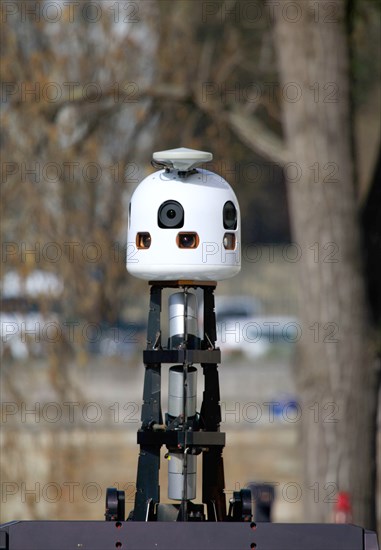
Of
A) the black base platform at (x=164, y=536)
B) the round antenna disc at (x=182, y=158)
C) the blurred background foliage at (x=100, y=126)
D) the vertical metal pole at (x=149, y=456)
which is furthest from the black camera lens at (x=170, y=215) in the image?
the blurred background foliage at (x=100, y=126)

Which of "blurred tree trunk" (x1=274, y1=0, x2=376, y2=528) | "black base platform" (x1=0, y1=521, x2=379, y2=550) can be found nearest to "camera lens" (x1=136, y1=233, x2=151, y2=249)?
"black base platform" (x1=0, y1=521, x2=379, y2=550)

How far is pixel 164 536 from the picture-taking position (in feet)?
9.20

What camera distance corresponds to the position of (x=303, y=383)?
600 cm

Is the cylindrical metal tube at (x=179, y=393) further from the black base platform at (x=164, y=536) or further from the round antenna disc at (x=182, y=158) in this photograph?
the round antenna disc at (x=182, y=158)

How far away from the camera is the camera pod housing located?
3.20 meters

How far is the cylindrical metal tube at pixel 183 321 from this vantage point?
326 cm

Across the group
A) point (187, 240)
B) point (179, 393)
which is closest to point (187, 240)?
point (187, 240)

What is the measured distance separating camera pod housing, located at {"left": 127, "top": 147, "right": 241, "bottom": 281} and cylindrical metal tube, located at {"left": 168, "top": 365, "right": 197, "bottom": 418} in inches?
11.0

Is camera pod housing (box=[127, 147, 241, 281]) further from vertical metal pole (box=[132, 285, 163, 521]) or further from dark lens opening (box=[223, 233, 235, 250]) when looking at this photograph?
vertical metal pole (box=[132, 285, 163, 521])

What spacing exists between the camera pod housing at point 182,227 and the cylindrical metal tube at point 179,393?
Answer: 0.92ft

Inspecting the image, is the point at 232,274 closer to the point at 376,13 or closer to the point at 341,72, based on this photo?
the point at 341,72

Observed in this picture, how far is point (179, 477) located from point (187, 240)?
0.70 meters

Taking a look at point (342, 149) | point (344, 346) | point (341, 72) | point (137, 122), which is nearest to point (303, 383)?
point (344, 346)

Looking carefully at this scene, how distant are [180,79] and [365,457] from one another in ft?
10.0
